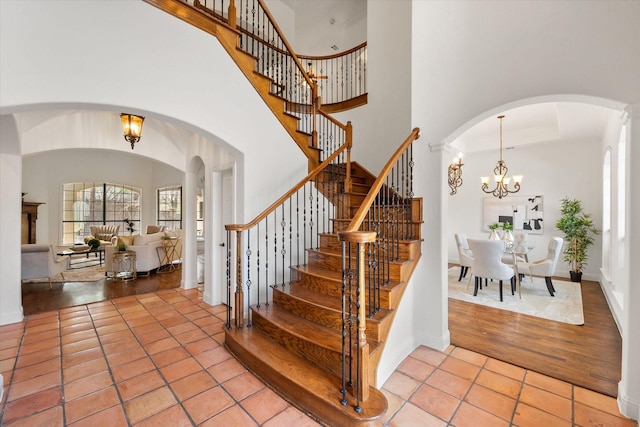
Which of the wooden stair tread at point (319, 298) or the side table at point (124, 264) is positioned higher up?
the wooden stair tread at point (319, 298)

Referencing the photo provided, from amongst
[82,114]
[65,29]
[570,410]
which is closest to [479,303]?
[570,410]

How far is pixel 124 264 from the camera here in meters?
5.45

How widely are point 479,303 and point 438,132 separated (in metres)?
2.81

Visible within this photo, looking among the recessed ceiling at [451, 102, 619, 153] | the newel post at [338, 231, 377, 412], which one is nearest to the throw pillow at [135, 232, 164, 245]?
the newel post at [338, 231, 377, 412]

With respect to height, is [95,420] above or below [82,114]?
below

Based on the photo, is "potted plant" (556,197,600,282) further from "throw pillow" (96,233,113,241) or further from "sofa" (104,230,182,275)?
"throw pillow" (96,233,113,241)

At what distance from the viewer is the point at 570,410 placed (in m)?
1.88

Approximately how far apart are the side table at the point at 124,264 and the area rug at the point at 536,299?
239 inches

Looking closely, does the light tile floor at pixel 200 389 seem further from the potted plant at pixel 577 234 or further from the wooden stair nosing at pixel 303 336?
the potted plant at pixel 577 234

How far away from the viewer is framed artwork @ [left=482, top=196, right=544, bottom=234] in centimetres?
617

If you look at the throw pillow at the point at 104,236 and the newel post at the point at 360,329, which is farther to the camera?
the throw pillow at the point at 104,236

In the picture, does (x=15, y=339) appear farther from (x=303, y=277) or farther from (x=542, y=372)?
(x=542, y=372)

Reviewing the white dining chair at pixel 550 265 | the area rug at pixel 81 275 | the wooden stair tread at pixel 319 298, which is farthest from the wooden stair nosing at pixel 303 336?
the area rug at pixel 81 275

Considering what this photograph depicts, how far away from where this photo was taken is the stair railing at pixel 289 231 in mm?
3410
